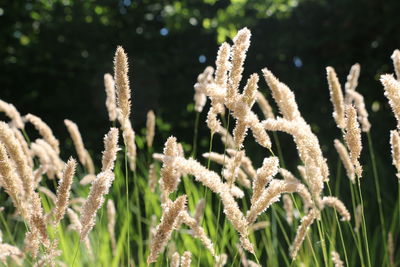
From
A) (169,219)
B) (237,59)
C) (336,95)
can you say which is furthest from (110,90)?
(169,219)

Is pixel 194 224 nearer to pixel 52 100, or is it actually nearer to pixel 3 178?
pixel 3 178

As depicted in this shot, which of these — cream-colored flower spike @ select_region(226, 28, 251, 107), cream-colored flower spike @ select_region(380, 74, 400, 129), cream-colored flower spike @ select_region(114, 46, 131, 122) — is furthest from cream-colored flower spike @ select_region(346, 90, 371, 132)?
cream-colored flower spike @ select_region(114, 46, 131, 122)

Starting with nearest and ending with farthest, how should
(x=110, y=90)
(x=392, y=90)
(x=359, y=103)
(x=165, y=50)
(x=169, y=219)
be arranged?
(x=169, y=219)
(x=392, y=90)
(x=110, y=90)
(x=359, y=103)
(x=165, y=50)

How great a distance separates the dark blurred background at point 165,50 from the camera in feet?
20.5

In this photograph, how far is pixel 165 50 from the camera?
658cm

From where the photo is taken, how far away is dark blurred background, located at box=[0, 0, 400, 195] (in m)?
6.25

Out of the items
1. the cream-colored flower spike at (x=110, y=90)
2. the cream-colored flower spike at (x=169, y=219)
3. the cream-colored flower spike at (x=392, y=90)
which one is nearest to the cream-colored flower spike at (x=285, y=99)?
the cream-colored flower spike at (x=392, y=90)

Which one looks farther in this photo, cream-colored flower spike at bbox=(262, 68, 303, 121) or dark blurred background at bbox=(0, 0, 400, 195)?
dark blurred background at bbox=(0, 0, 400, 195)

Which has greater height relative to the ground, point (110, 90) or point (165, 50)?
point (165, 50)

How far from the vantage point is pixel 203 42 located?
649 centimetres

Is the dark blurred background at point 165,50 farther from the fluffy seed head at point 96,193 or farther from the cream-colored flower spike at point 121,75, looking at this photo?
the fluffy seed head at point 96,193

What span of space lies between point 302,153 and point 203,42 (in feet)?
16.6

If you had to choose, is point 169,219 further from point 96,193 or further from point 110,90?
point 110,90

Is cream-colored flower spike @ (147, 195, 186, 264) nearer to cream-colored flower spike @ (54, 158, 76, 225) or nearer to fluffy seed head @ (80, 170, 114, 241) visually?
fluffy seed head @ (80, 170, 114, 241)
